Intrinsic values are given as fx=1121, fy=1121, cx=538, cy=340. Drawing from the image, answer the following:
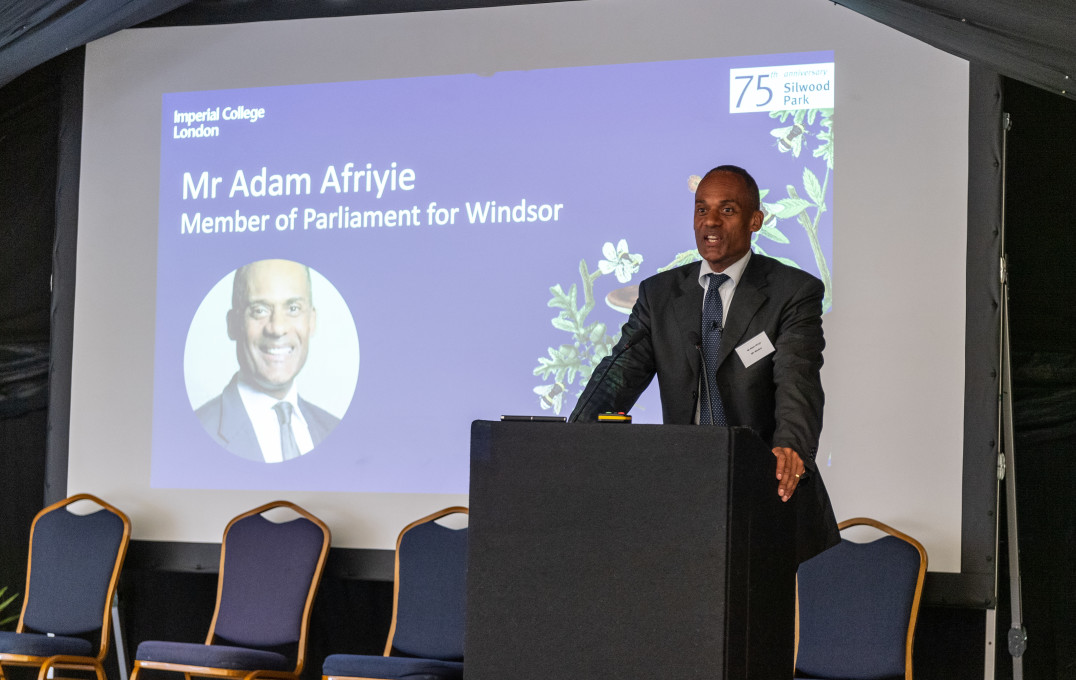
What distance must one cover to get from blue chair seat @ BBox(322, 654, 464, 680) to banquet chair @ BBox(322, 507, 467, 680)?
0.20m

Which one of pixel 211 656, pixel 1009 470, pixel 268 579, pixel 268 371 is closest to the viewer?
pixel 1009 470

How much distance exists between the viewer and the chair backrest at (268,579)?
4.44 metres

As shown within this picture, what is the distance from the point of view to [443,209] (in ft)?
15.2

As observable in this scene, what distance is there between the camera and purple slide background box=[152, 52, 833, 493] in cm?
438

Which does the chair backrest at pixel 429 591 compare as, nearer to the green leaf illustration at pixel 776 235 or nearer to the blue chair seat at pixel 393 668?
Result: the blue chair seat at pixel 393 668

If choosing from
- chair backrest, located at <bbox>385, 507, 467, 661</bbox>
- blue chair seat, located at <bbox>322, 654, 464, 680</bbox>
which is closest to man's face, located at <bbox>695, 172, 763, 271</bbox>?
blue chair seat, located at <bbox>322, 654, 464, 680</bbox>

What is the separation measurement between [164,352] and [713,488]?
3.68 m

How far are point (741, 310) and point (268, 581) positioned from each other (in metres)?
2.82

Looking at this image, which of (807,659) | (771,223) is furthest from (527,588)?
(771,223)

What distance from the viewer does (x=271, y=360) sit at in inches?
189

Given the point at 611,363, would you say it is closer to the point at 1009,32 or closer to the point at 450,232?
the point at 1009,32

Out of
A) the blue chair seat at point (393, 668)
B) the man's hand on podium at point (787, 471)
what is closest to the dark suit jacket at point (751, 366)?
the man's hand on podium at point (787, 471)

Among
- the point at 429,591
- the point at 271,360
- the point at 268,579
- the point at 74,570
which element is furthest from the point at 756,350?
the point at 74,570

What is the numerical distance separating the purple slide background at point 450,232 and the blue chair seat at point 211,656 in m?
0.79
